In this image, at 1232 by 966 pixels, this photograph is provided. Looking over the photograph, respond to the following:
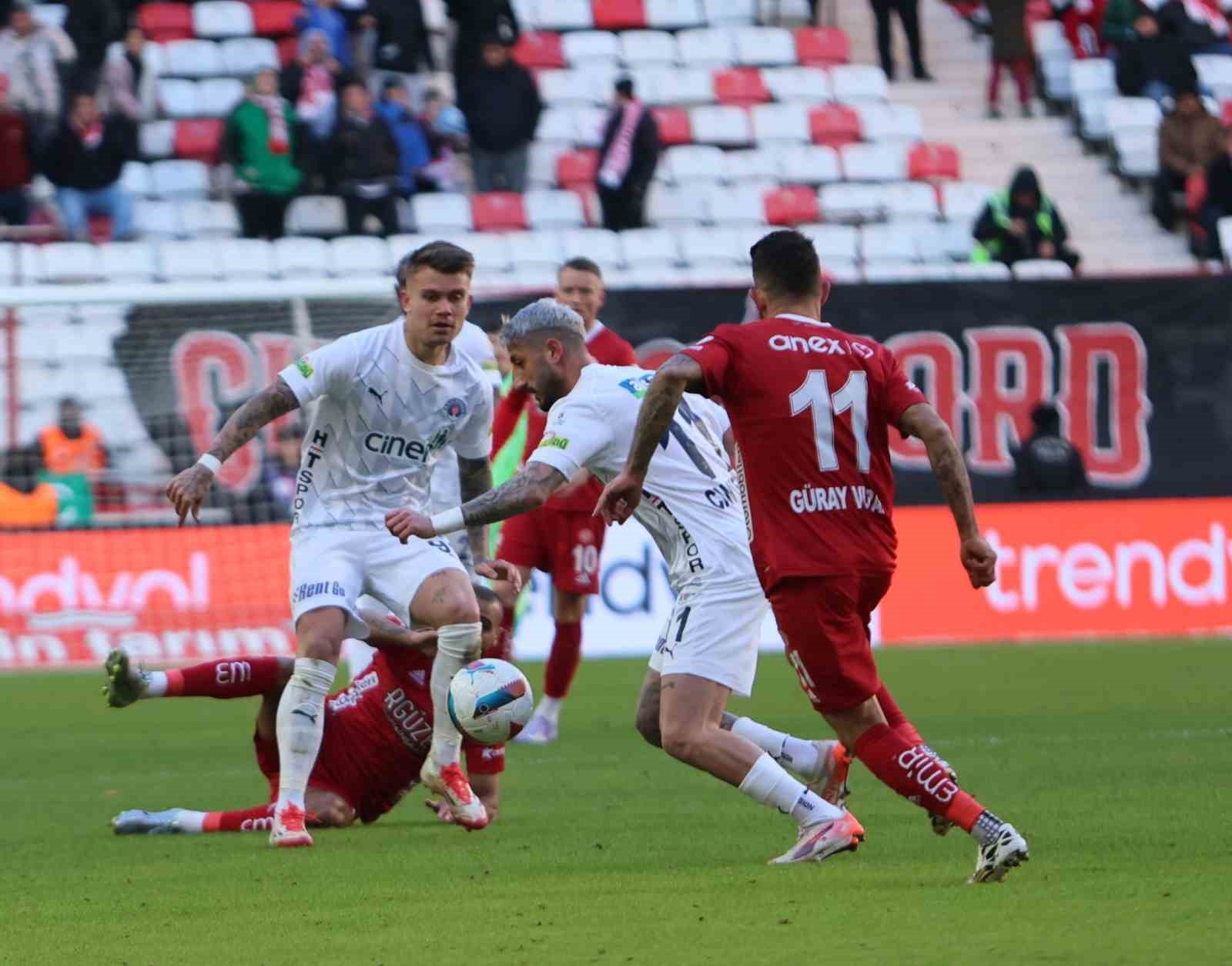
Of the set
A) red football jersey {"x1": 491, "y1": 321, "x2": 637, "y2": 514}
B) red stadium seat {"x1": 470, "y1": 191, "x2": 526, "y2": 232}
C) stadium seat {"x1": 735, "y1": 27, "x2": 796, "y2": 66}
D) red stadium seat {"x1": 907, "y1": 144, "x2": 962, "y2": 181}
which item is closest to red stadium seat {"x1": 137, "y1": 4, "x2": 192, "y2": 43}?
red stadium seat {"x1": 470, "y1": 191, "x2": 526, "y2": 232}

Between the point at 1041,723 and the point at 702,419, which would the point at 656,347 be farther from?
the point at 702,419

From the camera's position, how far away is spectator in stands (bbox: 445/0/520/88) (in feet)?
69.6

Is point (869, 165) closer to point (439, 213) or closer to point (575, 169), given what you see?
point (575, 169)

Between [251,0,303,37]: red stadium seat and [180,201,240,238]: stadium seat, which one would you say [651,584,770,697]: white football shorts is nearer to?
[180,201,240,238]: stadium seat

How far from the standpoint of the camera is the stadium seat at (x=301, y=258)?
65.0ft

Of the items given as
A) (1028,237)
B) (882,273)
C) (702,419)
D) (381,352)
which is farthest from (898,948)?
(1028,237)

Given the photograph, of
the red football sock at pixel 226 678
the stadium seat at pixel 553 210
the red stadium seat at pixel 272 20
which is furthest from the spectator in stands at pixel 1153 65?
the red football sock at pixel 226 678

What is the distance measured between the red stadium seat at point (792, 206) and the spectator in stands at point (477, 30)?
296cm

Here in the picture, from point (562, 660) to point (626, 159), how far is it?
32.0ft

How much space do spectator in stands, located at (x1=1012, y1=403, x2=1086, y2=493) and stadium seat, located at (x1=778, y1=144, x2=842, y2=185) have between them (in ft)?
17.9

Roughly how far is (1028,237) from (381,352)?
13003mm

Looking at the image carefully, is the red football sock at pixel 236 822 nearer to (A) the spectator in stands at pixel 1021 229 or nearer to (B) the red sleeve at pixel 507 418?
(B) the red sleeve at pixel 507 418

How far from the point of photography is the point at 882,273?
61.7 ft

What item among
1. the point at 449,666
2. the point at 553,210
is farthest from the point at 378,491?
the point at 553,210
